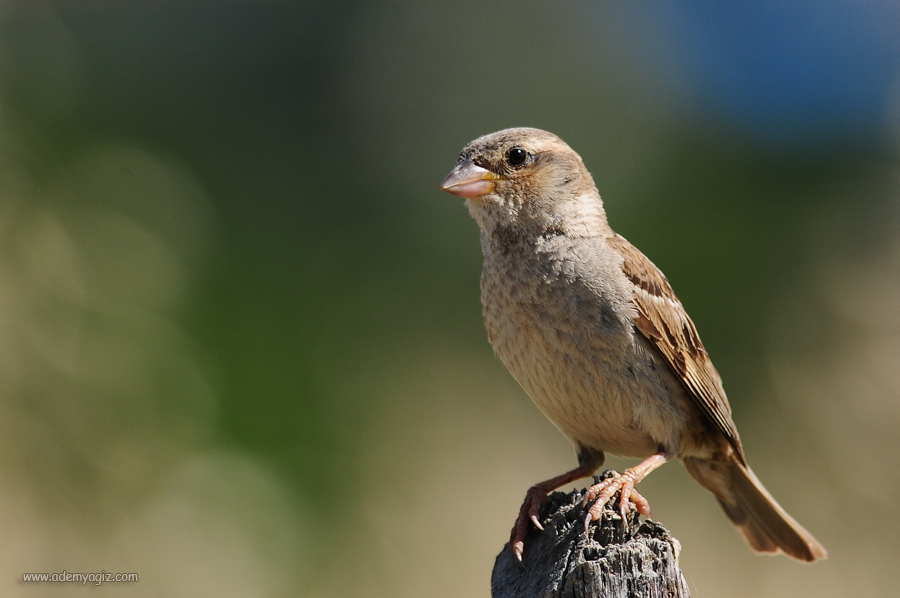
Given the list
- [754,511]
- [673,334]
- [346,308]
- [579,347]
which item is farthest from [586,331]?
[346,308]

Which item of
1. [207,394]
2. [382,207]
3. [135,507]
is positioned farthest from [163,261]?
[382,207]

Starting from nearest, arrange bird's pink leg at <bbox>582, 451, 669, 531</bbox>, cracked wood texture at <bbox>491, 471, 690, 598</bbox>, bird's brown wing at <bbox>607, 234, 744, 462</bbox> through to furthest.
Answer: cracked wood texture at <bbox>491, 471, 690, 598</bbox> < bird's pink leg at <bbox>582, 451, 669, 531</bbox> < bird's brown wing at <bbox>607, 234, 744, 462</bbox>

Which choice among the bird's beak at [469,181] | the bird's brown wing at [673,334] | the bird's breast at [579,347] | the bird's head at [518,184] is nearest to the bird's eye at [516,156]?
the bird's head at [518,184]

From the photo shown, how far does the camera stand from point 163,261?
19.3ft

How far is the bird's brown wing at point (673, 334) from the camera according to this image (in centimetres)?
341

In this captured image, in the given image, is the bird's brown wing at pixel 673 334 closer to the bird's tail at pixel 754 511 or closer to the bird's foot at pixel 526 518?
the bird's tail at pixel 754 511

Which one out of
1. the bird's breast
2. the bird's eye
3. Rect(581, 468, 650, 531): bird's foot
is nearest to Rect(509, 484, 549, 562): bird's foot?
Rect(581, 468, 650, 531): bird's foot

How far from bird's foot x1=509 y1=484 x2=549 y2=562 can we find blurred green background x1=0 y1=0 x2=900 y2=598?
269 centimetres

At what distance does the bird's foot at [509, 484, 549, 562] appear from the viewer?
108 inches

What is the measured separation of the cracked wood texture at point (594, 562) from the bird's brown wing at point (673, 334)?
88 centimetres

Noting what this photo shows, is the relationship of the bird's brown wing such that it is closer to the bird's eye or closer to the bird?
the bird

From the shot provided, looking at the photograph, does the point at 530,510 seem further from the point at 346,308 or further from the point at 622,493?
the point at 346,308

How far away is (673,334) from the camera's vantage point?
11.5ft

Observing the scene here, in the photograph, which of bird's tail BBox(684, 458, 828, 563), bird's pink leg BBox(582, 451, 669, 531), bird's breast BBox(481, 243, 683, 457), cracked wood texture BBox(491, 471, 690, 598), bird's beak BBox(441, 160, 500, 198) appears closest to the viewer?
cracked wood texture BBox(491, 471, 690, 598)
